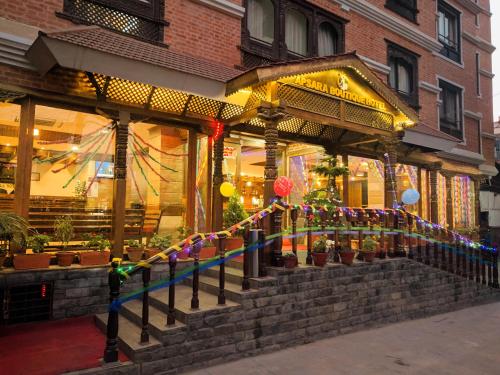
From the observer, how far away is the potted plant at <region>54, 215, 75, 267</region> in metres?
6.51

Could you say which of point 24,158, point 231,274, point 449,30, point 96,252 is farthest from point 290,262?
point 449,30

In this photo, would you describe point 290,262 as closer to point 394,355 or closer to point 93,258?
point 394,355

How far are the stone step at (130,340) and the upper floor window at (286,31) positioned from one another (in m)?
6.95

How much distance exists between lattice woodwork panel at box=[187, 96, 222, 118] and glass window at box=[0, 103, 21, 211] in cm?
332

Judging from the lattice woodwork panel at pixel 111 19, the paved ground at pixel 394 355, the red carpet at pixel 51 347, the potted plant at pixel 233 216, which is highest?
the lattice woodwork panel at pixel 111 19

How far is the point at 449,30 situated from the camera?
56.6 ft

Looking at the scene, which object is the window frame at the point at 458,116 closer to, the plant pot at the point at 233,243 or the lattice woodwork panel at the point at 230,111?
the lattice woodwork panel at the point at 230,111

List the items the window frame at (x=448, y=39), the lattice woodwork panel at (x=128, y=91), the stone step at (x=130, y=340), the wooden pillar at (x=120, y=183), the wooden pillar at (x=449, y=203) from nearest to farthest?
the stone step at (x=130, y=340) → the lattice woodwork panel at (x=128, y=91) → the wooden pillar at (x=120, y=183) → the wooden pillar at (x=449, y=203) → the window frame at (x=448, y=39)

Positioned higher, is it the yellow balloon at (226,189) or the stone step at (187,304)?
the yellow balloon at (226,189)

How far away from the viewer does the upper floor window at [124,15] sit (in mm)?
7348

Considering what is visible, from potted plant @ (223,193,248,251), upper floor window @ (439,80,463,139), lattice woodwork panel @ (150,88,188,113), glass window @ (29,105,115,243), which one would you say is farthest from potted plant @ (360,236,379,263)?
upper floor window @ (439,80,463,139)

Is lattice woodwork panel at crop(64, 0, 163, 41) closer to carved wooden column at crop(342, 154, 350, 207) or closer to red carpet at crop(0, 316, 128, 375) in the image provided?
red carpet at crop(0, 316, 128, 375)

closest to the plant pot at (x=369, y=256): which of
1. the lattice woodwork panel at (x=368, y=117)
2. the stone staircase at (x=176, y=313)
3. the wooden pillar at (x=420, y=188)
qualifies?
the stone staircase at (x=176, y=313)

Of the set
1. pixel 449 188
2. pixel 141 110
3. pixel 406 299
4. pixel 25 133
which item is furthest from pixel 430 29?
pixel 25 133
